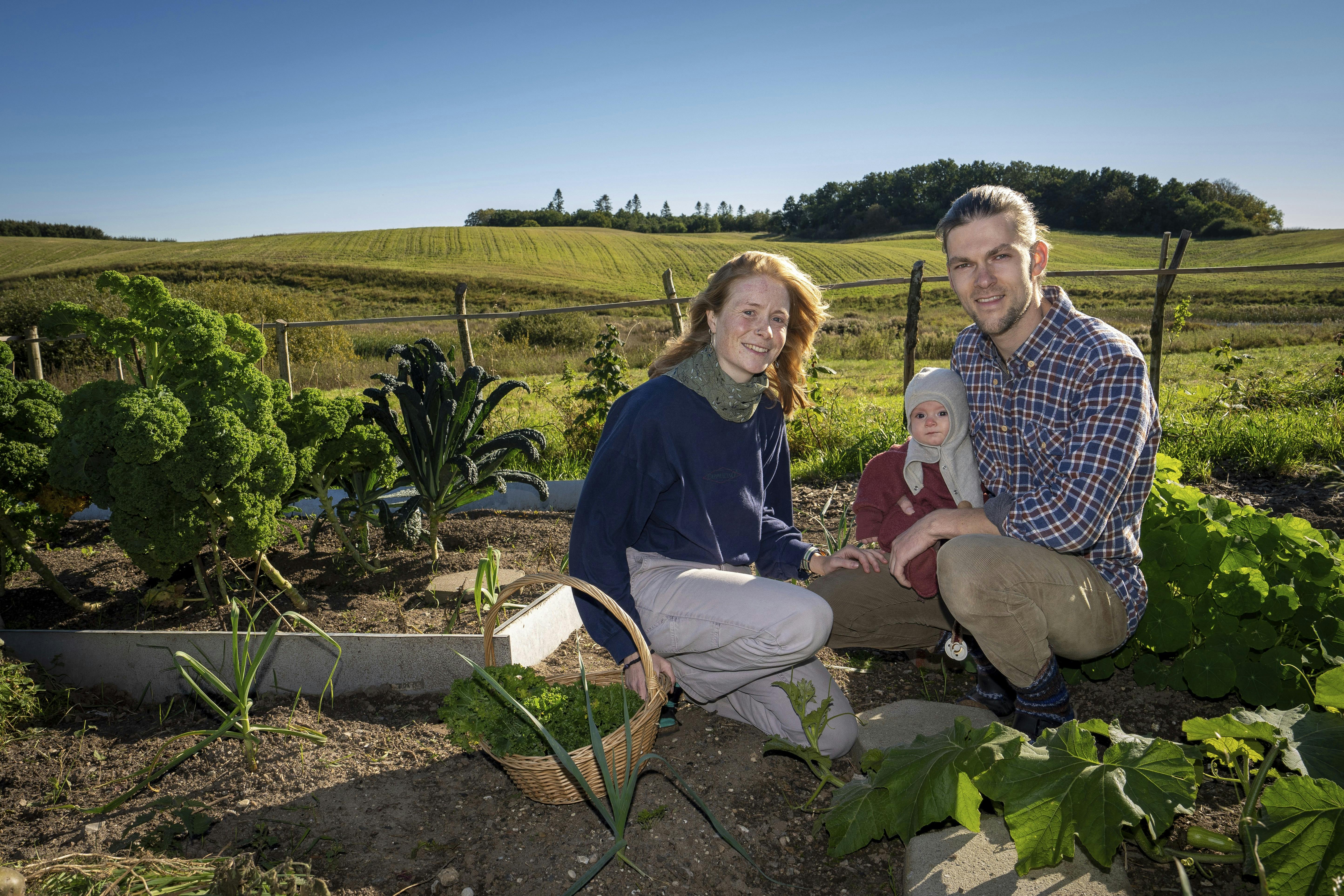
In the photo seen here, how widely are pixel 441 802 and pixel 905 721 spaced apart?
139 centimetres

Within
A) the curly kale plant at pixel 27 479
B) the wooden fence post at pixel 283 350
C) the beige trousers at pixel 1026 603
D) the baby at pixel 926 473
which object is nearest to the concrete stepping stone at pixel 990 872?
the beige trousers at pixel 1026 603

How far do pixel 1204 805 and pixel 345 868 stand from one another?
7.28 feet

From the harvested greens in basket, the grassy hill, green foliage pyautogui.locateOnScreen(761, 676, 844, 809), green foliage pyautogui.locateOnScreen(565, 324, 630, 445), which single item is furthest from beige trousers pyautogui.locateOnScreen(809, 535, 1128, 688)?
the grassy hill

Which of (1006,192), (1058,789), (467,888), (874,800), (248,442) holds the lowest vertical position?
(467,888)

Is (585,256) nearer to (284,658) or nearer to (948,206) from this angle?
(948,206)

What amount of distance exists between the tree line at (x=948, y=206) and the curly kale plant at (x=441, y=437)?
59.1m

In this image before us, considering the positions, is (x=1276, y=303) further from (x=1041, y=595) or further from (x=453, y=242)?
(x=453, y=242)

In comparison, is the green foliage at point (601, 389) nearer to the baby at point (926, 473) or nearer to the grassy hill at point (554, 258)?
the baby at point (926, 473)

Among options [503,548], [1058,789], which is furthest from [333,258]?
[1058,789]

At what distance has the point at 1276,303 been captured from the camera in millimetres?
29562

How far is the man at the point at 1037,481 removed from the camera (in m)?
2.05

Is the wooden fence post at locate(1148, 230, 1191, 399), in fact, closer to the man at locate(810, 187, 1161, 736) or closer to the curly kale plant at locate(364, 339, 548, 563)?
the man at locate(810, 187, 1161, 736)

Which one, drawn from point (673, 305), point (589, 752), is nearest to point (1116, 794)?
point (589, 752)

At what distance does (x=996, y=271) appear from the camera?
2.23 metres
